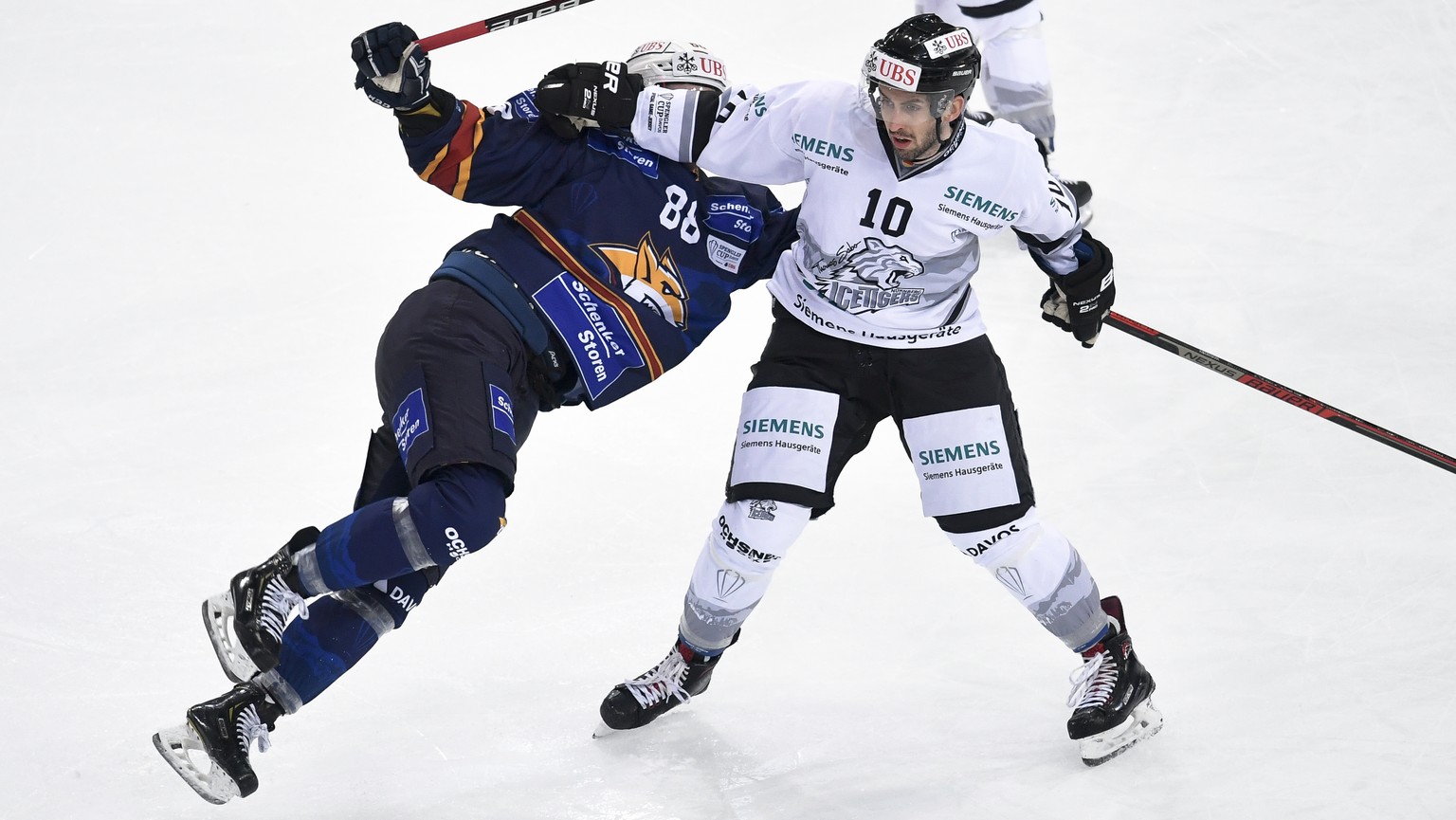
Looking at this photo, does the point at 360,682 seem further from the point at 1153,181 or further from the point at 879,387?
the point at 1153,181

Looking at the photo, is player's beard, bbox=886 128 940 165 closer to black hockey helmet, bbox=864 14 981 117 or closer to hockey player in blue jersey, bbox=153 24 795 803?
black hockey helmet, bbox=864 14 981 117

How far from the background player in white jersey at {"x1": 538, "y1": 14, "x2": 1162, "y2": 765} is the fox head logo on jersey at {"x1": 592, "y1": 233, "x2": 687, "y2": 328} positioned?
225 mm

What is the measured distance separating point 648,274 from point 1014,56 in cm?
236

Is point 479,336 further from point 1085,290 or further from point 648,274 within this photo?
point 1085,290

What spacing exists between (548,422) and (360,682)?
3.96 feet

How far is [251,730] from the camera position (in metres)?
2.95

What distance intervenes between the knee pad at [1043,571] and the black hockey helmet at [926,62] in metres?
0.91

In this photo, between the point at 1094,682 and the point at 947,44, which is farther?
the point at 1094,682

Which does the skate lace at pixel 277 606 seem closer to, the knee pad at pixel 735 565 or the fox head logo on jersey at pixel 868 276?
the knee pad at pixel 735 565

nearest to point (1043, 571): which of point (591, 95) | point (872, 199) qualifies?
point (872, 199)

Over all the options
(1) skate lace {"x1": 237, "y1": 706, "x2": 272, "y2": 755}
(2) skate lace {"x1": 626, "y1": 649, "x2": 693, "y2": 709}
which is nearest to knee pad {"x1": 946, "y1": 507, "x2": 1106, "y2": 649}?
(2) skate lace {"x1": 626, "y1": 649, "x2": 693, "y2": 709}

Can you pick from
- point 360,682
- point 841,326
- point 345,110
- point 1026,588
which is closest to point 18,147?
Result: point 345,110

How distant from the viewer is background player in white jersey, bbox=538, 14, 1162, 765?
3092mm

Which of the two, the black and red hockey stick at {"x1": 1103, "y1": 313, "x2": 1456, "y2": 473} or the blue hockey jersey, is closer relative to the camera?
the blue hockey jersey
